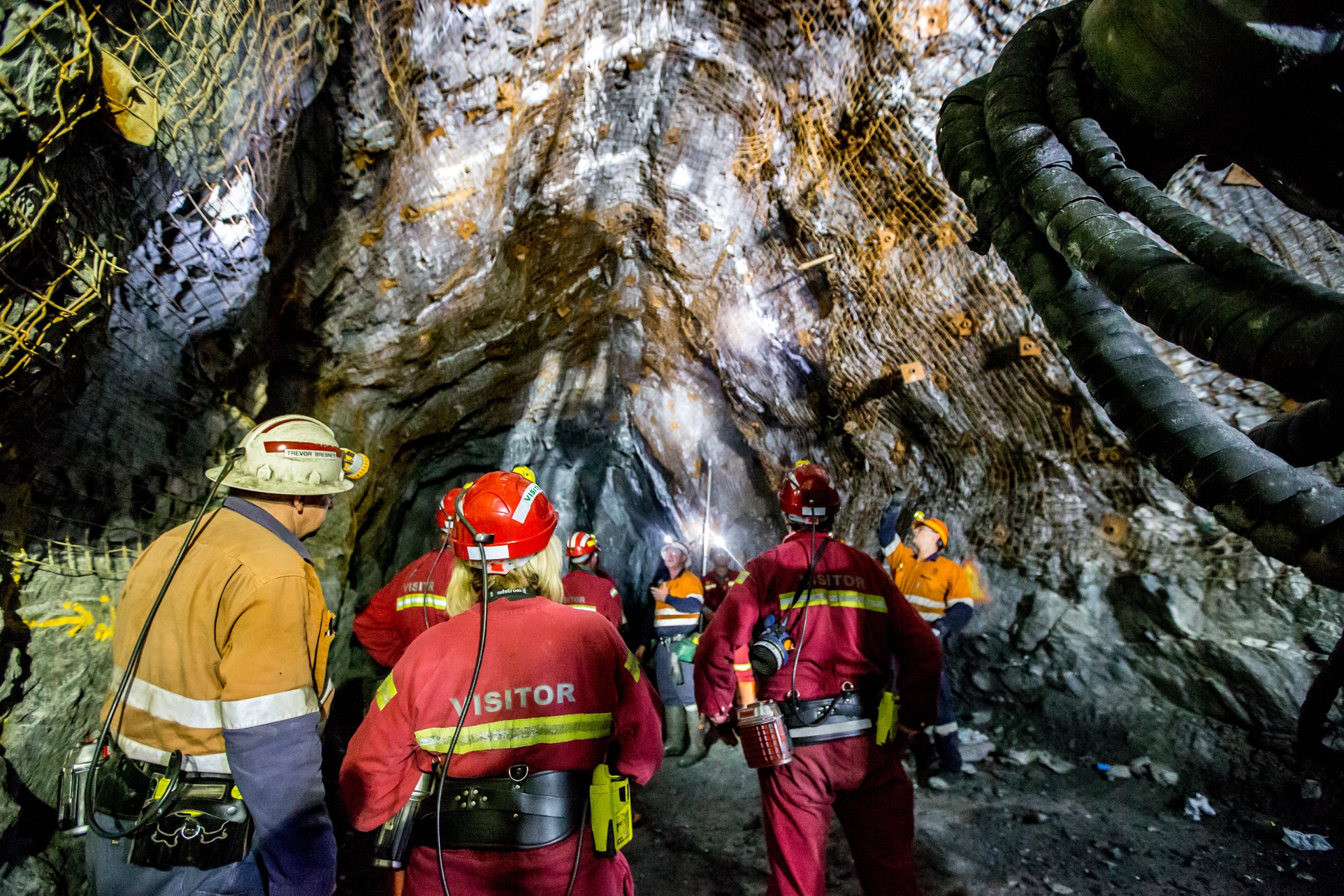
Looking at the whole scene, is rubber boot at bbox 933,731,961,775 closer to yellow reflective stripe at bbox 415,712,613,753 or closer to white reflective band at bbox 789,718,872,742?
white reflective band at bbox 789,718,872,742

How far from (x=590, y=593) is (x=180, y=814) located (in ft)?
10.8

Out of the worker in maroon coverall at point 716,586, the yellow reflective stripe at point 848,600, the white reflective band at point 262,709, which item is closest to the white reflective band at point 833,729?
the yellow reflective stripe at point 848,600

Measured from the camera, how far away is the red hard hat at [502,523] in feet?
6.20

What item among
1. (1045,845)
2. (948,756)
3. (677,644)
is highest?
(677,644)

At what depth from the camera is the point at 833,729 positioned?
2.66 m

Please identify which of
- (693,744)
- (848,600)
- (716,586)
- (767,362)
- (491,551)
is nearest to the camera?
(491,551)

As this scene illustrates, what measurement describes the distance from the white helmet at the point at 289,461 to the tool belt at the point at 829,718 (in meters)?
2.00

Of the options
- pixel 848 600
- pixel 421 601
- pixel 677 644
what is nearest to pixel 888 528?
pixel 677 644

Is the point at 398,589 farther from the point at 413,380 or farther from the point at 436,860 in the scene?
the point at 413,380

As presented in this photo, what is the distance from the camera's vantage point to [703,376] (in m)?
9.27

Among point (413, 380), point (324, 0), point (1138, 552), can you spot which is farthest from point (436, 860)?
point (413, 380)

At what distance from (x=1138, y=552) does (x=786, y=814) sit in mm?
3588

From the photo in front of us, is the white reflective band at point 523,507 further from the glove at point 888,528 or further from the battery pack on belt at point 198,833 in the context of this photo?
the glove at point 888,528

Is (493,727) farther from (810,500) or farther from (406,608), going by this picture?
(406,608)
